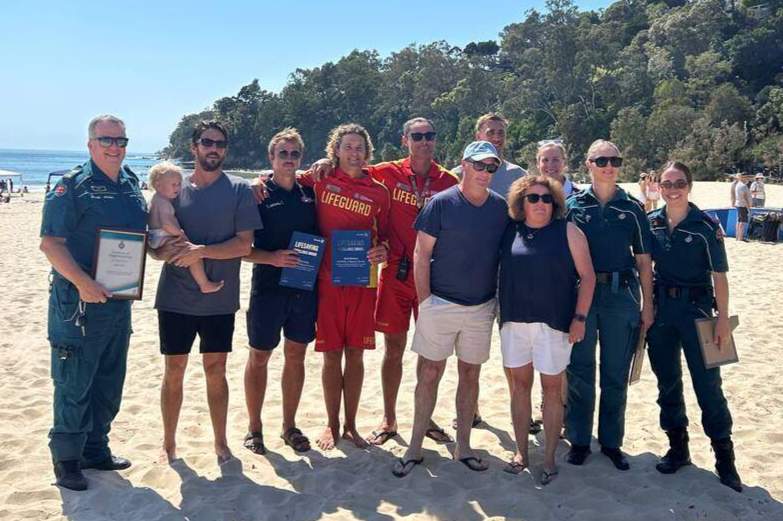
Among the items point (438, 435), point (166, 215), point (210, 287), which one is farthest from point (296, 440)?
point (166, 215)

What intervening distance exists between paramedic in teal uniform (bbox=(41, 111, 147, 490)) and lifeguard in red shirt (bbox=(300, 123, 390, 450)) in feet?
4.22

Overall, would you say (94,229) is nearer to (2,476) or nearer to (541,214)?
(2,476)

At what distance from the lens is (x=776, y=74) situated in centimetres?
5938

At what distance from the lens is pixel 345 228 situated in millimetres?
4535

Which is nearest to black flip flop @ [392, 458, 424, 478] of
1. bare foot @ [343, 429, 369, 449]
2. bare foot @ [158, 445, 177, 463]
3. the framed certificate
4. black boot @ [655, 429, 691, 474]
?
bare foot @ [343, 429, 369, 449]

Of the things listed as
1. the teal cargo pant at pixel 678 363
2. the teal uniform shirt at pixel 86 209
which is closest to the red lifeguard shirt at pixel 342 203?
the teal uniform shirt at pixel 86 209

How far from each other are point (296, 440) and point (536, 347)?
1886mm

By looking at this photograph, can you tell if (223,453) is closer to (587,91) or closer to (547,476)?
(547,476)

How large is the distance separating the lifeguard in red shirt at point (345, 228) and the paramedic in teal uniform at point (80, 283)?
129cm

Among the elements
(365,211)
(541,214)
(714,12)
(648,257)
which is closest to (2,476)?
(365,211)

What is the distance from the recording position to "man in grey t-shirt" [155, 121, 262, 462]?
4.06m

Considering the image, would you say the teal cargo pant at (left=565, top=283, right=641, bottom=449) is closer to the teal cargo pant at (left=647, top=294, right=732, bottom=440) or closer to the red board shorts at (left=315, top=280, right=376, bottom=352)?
the teal cargo pant at (left=647, top=294, right=732, bottom=440)

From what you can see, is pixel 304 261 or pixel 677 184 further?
pixel 304 261

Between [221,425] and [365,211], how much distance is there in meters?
1.83
